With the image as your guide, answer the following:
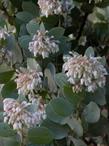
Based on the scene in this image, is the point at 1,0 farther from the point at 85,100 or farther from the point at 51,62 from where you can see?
the point at 85,100

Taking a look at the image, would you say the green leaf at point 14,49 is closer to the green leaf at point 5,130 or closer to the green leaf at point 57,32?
the green leaf at point 57,32

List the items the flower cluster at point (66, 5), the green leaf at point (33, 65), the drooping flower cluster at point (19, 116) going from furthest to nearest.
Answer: the flower cluster at point (66, 5), the green leaf at point (33, 65), the drooping flower cluster at point (19, 116)

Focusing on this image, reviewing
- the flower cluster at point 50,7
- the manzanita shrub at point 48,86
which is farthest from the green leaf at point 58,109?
the flower cluster at point 50,7

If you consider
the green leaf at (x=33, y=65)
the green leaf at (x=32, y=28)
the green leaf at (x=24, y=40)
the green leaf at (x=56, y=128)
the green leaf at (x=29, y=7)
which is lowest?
the green leaf at (x=56, y=128)

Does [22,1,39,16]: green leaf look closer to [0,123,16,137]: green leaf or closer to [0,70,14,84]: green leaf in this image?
[0,70,14,84]: green leaf

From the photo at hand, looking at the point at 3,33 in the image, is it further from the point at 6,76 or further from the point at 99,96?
the point at 99,96

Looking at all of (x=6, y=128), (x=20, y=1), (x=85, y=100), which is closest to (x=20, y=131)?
(x=6, y=128)
